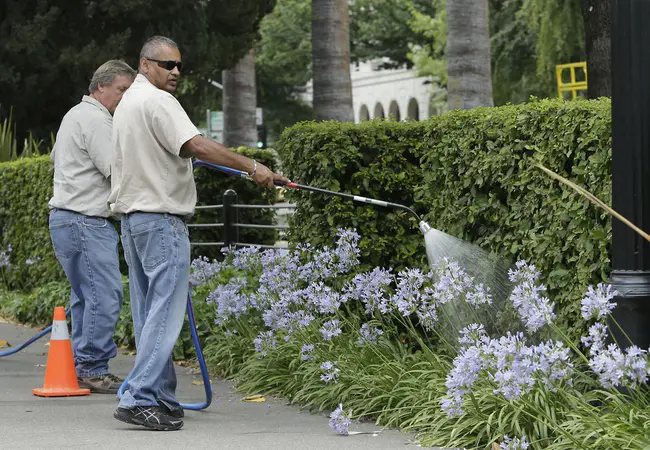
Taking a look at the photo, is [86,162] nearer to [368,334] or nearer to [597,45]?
[368,334]

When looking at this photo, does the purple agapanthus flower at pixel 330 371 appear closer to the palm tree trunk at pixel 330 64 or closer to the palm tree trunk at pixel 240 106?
the palm tree trunk at pixel 330 64

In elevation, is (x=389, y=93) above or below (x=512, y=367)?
above

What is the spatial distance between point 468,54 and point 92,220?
900 centimetres

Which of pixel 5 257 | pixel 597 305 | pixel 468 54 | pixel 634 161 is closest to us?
pixel 597 305

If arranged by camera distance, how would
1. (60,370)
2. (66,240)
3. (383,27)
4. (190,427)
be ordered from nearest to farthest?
(190,427) → (60,370) → (66,240) → (383,27)

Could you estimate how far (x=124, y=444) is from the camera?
19.5 feet

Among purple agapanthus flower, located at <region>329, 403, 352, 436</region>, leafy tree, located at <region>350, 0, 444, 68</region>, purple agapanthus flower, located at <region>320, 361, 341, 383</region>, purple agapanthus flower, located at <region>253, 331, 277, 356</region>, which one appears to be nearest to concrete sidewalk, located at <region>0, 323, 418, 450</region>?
purple agapanthus flower, located at <region>329, 403, 352, 436</region>

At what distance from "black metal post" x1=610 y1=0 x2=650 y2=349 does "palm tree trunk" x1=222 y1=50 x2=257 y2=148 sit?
17.7 m

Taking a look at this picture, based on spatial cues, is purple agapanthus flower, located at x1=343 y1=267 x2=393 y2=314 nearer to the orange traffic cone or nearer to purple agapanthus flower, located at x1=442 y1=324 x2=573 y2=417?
purple agapanthus flower, located at x1=442 y1=324 x2=573 y2=417

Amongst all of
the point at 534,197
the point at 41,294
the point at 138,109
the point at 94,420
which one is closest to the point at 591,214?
the point at 534,197

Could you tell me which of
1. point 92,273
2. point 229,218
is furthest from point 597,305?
point 229,218

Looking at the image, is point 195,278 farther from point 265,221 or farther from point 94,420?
point 265,221

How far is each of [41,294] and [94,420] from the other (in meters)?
5.70

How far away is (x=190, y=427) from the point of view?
6.46 meters
